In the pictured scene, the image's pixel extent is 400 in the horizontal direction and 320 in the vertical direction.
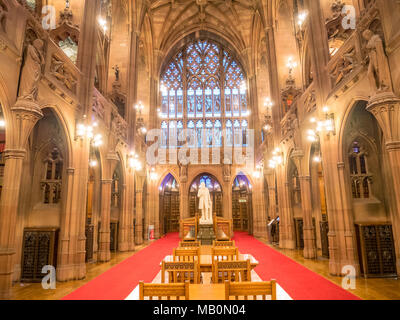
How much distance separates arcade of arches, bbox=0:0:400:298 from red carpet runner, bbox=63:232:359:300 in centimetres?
105

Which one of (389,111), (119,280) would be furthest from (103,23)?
(389,111)

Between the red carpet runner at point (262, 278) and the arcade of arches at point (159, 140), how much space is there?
1.05 meters

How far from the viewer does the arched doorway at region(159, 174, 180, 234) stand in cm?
2372

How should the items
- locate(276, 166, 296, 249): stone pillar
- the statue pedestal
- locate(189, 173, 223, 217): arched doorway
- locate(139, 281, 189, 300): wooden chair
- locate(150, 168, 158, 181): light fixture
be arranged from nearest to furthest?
locate(139, 281, 189, 300): wooden chair → the statue pedestal → locate(276, 166, 296, 249): stone pillar → locate(150, 168, 158, 181): light fixture → locate(189, 173, 223, 217): arched doorway

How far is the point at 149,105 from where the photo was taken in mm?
22781

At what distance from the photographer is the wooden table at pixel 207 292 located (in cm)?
340

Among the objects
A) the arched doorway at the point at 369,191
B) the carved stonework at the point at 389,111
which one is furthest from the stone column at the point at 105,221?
the carved stonework at the point at 389,111

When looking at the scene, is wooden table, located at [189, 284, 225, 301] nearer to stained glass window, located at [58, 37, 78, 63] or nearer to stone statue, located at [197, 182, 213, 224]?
stone statue, located at [197, 182, 213, 224]

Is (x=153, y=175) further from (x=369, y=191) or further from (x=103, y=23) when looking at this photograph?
(x=369, y=191)

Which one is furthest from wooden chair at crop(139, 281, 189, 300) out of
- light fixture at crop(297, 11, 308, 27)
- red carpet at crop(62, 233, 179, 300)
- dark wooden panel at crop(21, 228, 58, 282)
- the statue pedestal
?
light fixture at crop(297, 11, 308, 27)

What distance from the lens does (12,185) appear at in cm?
609

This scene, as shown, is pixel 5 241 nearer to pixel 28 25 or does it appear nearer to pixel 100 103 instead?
pixel 28 25

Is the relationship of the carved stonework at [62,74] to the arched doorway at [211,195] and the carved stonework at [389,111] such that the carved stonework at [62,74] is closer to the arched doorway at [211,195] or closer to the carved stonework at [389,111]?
the carved stonework at [389,111]

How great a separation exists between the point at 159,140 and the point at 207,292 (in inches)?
826
